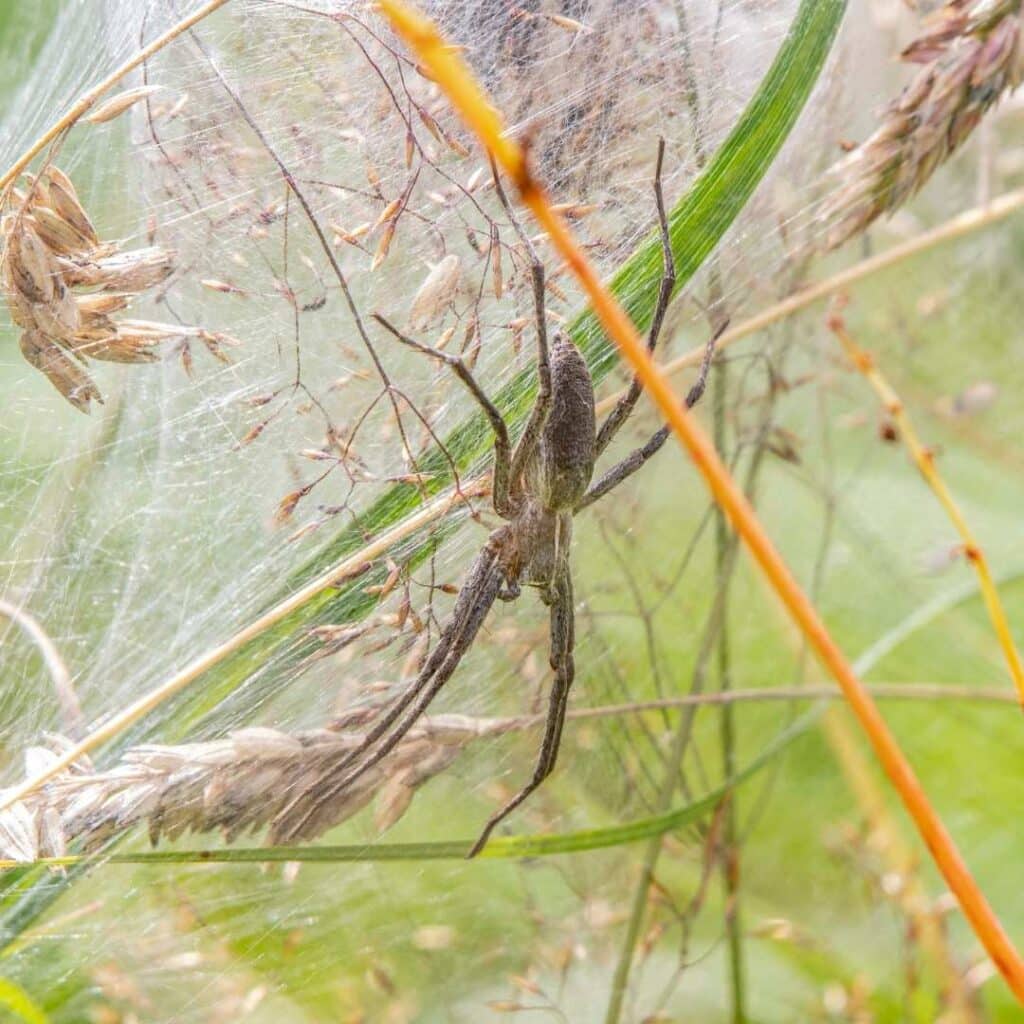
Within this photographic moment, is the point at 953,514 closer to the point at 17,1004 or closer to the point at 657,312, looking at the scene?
the point at 657,312

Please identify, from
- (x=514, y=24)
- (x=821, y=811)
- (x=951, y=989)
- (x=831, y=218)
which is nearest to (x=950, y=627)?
(x=821, y=811)

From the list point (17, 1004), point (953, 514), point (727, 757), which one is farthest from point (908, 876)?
point (17, 1004)

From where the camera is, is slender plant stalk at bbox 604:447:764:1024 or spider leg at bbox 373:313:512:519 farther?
slender plant stalk at bbox 604:447:764:1024

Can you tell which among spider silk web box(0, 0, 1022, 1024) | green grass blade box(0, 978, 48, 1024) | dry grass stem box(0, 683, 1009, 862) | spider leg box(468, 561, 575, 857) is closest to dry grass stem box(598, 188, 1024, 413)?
spider silk web box(0, 0, 1022, 1024)

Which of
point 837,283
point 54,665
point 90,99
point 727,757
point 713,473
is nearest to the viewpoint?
point 713,473

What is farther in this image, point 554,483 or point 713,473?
point 554,483

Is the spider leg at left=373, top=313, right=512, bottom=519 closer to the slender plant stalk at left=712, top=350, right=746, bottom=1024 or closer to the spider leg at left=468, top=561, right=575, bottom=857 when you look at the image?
the spider leg at left=468, top=561, right=575, bottom=857

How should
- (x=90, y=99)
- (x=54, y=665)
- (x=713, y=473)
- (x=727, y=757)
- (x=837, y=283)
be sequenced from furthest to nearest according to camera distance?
(x=727, y=757)
(x=837, y=283)
(x=54, y=665)
(x=90, y=99)
(x=713, y=473)

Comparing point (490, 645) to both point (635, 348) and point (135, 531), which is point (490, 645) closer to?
point (135, 531)
